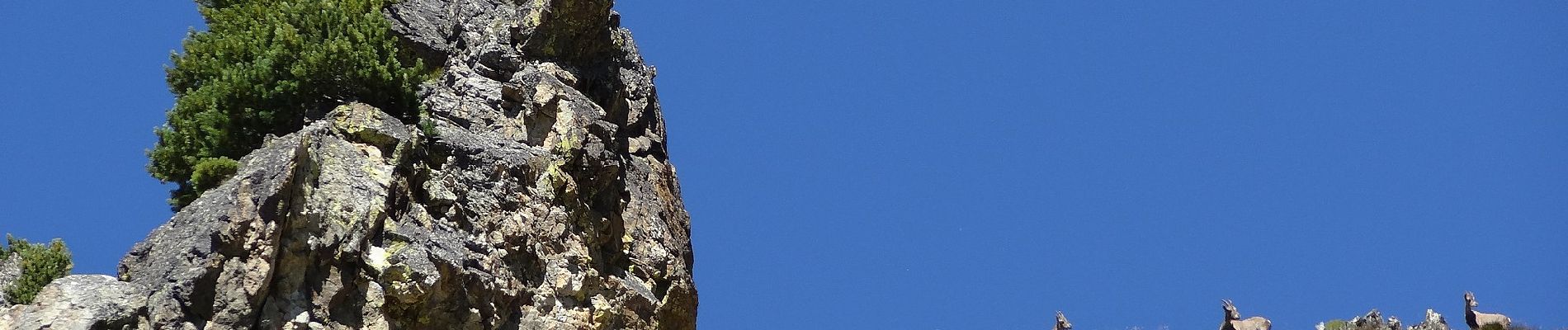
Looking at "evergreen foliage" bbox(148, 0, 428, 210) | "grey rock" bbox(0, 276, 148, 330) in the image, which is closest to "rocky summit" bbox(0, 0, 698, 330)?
"grey rock" bbox(0, 276, 148, 330)

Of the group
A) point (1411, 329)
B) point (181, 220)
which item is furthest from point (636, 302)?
point (1411, 329)

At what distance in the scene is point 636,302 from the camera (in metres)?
23.4

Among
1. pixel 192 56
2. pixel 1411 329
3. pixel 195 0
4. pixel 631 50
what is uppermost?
pixel 1411 329

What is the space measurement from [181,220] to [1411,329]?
3387 centimetres

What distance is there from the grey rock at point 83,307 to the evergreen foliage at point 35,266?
111 centimetres

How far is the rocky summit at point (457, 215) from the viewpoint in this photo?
17.6m

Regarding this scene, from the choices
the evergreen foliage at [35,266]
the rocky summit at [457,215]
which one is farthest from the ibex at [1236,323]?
the evergreen foliage at [35,266]

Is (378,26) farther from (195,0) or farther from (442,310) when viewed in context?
(442,310)

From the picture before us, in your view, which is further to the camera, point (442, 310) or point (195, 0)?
point (195, 0)

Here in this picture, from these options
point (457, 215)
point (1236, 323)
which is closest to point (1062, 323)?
point (1236, 323)

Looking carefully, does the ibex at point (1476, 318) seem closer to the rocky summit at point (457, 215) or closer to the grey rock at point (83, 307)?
the rocky summit at point (457, 215)

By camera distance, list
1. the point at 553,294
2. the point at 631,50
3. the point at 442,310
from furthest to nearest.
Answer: the point at 631,50, the point at 553,294, the point at 442,310

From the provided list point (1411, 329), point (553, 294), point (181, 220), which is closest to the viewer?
point (181, 220)

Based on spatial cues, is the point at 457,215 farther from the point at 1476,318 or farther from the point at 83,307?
the point at 1476,318
